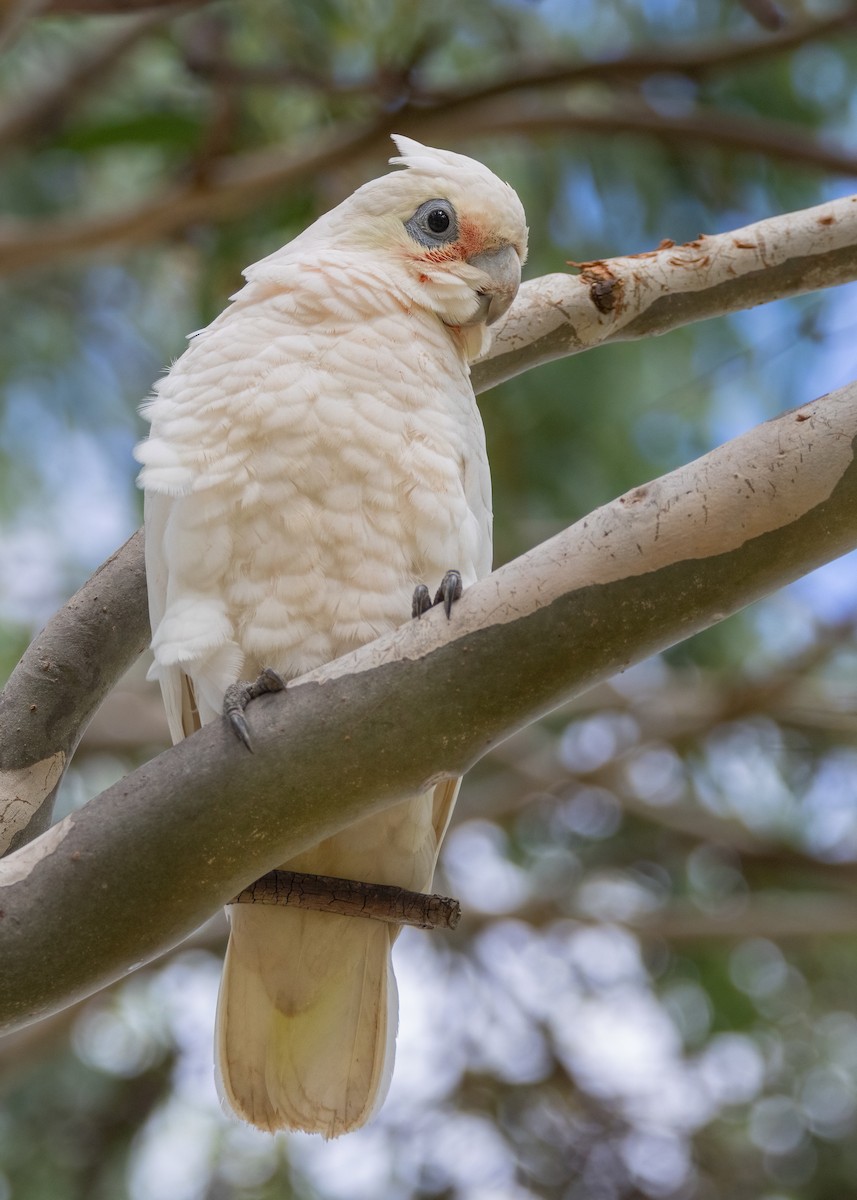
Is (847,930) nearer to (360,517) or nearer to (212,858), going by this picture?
(360,517)

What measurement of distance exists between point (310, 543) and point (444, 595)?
34 centimetres

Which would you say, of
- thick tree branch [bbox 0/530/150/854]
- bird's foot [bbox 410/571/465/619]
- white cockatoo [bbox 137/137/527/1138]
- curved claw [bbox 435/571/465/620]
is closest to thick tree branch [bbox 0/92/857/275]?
white cockatoo [bbox 137/137/527/1138]

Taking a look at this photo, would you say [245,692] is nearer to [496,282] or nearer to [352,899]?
[352,899]

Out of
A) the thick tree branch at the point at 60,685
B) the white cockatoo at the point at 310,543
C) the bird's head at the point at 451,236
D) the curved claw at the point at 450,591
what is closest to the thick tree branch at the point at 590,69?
the bird's head at the point at 451,236

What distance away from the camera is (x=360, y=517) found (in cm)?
162

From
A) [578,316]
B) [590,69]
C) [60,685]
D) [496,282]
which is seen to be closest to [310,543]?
[60,685]

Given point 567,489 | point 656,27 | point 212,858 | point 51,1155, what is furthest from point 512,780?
point 212,858

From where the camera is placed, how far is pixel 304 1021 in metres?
1.70

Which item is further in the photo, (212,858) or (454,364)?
(454,364)

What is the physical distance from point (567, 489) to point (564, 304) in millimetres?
1875

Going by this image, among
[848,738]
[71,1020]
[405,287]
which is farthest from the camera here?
[848,738]

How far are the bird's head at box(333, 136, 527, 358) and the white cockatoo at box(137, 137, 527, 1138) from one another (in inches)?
1.0

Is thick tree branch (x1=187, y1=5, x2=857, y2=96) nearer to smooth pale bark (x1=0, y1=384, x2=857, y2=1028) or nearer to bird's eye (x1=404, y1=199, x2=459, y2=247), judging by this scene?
bird's eye (x1=404, y1=199, x2=459, y2=247)

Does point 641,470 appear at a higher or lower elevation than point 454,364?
lower
